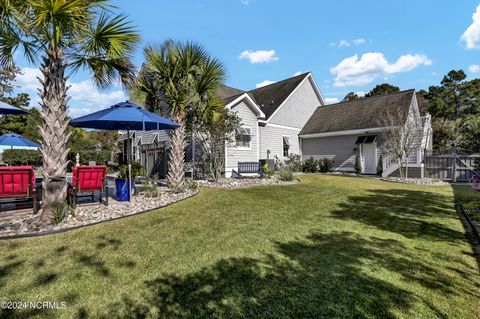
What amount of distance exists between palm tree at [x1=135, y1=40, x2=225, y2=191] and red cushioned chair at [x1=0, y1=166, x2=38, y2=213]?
422cm

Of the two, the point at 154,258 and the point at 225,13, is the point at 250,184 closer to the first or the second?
the point at 154,258

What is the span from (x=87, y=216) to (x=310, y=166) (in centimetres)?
1692

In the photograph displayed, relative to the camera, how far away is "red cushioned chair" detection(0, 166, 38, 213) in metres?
5.60

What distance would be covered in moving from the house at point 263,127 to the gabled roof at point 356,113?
1274 mm

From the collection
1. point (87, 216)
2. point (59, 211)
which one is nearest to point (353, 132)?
point (87, 216)

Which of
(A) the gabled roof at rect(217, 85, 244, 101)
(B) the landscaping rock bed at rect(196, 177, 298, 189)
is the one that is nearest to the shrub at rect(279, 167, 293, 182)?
(B) the landscaping rock bed at rect(196, 177, 298, 189)

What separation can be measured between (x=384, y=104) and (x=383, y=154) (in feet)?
14.8

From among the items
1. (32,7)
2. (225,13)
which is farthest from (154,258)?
(225,13)

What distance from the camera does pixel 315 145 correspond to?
2116cm

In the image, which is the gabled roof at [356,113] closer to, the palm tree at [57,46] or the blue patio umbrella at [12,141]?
the palm tree at [57,46]

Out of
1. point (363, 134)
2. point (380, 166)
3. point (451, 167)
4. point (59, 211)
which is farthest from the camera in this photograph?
point (363, 134)

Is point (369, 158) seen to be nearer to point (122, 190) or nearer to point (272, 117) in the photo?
point (272, 117)

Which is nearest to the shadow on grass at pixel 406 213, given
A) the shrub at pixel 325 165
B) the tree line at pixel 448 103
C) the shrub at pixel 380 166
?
the shrub at pixel 380 166

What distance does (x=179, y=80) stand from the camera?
941 cm
